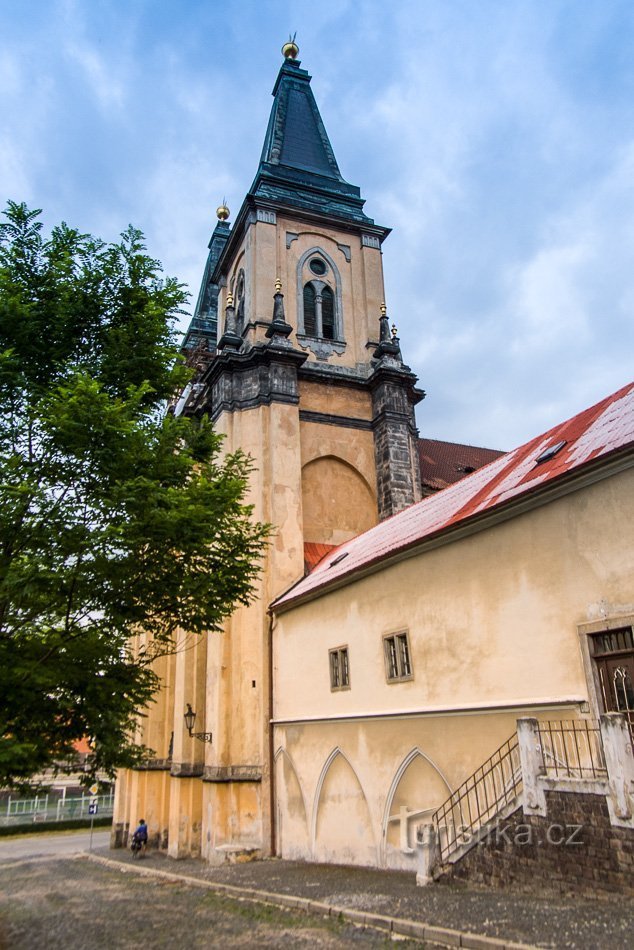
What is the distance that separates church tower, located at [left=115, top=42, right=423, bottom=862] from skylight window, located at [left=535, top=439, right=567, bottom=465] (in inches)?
268

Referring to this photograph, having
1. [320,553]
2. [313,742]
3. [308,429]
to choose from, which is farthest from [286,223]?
[313,742]

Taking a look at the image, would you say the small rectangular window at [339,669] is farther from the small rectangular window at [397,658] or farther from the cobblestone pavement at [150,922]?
the cobblestone pavement at [150,922]

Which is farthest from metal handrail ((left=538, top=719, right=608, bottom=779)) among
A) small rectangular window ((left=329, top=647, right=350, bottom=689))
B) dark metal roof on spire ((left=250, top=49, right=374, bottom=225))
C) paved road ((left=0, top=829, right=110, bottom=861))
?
paved road ((left=0, top=829, right=110, bottom=861))

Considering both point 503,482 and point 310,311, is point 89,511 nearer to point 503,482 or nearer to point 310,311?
point 503,482

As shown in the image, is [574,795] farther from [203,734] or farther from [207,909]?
[203,734]

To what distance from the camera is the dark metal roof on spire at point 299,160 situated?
28.2 m

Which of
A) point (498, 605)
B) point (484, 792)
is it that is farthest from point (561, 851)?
point (498, 605)

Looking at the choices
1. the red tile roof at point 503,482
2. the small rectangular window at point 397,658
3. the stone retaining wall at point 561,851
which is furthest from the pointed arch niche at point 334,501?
the stone retaining wall at point 561,851

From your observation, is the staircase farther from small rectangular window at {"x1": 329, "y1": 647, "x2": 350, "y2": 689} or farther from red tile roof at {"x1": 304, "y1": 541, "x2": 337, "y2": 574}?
red tile roof at {"x1": 304, "y1": 541, "x2": 337, "y2": 574}

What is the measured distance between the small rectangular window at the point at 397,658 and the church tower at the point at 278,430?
508 cm

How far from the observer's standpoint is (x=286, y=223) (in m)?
27.6

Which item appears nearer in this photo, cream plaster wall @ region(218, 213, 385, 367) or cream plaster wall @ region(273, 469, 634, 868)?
cream plaster wall @ region(273, 469, 634, 868)

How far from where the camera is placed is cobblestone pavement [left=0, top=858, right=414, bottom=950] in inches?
364

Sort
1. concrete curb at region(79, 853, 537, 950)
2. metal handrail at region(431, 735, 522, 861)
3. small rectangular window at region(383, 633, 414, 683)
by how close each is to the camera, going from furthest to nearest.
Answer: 1. small rectangular window at region(383, 633, 414, 683)
2. metal handrail at region(431, 735, 522, 861)
3. concrete curb at region(79, 853, 537, 950)
